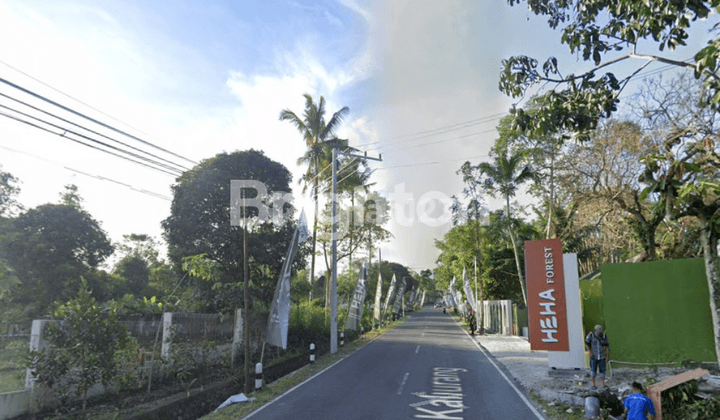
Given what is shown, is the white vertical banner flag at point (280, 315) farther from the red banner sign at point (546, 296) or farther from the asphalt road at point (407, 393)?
the red banner sign at point (546, 296)

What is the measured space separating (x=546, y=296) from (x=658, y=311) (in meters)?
3.05

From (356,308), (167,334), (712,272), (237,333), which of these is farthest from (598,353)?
(356,308)

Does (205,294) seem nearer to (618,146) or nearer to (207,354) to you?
(207,354)

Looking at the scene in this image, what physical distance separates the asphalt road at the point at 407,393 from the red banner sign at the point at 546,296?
5.91ft

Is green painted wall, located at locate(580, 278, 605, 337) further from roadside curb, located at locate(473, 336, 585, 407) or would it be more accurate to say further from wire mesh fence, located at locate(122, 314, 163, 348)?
wire mesh fence, located at locate(122, 314, 163, 348)

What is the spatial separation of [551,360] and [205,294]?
14181mm

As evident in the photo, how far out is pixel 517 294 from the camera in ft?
132

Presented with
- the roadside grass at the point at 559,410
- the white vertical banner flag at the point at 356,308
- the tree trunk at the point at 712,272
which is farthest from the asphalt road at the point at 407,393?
the white vertical banner flag at the point at 356,308

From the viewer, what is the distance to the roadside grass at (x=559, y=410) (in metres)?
9.02

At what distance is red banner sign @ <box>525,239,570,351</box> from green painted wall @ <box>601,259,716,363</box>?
1444 mm

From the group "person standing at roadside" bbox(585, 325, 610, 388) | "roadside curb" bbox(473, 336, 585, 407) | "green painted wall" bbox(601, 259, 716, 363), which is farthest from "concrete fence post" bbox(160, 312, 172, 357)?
"green painted wall" bbox(601, 259, 716, 363)

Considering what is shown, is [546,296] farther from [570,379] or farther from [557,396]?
[557,396]

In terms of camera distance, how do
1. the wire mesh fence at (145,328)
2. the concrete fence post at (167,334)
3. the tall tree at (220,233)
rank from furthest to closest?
the tall tree at (220,233) < the concrete fence post at (167,334) < the wire mesh fence at (145,328)

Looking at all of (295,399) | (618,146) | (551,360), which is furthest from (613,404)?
(618,146)
